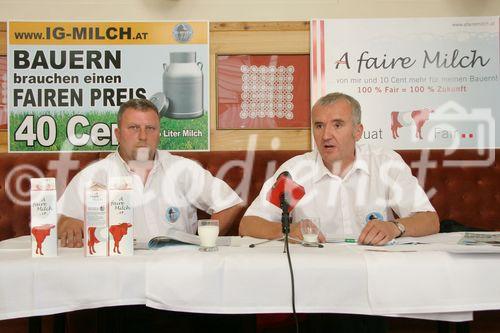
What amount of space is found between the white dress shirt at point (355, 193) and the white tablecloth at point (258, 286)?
38.7 inches

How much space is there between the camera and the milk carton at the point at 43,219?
61.1 inches

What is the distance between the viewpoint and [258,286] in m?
1.41

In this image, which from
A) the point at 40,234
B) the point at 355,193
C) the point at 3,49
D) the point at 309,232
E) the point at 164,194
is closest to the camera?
the point at 40,234

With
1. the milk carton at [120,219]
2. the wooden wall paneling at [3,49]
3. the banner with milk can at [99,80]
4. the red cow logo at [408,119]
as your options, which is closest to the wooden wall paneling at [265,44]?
the banner with milk can at [99,80]

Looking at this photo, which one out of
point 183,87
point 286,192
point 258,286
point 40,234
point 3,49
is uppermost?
point 3,49

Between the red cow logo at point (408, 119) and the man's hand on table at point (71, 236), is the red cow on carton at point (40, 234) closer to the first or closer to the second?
the man's hand on table at point (71, 236)

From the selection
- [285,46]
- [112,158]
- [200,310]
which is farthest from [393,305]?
[285,46]

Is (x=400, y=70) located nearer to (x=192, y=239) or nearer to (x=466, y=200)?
(x=466, y=200)

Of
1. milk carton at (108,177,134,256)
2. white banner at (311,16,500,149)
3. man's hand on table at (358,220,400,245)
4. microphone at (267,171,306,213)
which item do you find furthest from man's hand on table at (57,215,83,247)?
white banner at (311,16,500,149)

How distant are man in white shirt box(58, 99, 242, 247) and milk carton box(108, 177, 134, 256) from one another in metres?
1.10

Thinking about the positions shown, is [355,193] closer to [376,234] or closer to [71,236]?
[376,234]

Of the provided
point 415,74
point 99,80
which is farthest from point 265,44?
point 99,80

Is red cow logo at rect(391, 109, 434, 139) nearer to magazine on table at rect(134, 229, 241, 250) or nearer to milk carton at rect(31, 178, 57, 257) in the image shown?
magazine on table at rect(134, 229, 241, 250)

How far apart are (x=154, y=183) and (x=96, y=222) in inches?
47.0
